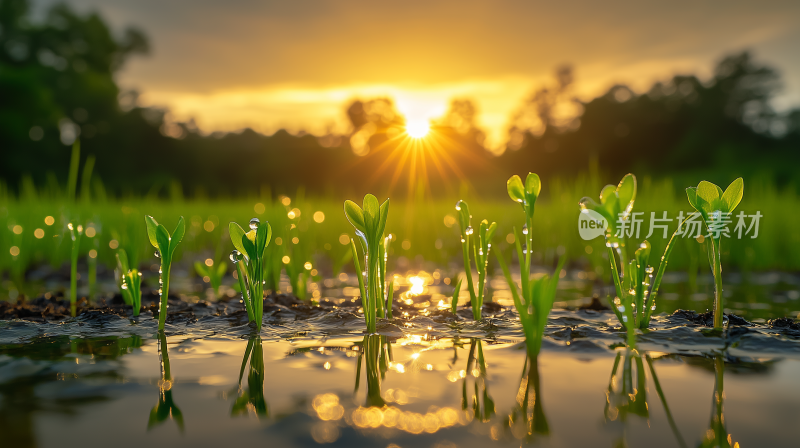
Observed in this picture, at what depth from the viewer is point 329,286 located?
3.15 meters

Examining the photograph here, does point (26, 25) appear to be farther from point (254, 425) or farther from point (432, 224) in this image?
point (254, 425)

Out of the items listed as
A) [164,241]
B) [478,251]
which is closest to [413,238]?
[478,251]

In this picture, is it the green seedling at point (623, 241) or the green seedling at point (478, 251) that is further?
the green seedling at point (478, 251)

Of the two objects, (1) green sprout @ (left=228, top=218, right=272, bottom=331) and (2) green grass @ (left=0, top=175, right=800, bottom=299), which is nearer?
(1) green sprout @ (left=228, top=218, right=272, bottom=331)

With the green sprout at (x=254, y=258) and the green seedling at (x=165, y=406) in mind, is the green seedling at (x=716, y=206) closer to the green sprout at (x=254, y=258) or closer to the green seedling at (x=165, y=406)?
the green sprout at (x=254, y=258)

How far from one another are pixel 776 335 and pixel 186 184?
3438 centimetres

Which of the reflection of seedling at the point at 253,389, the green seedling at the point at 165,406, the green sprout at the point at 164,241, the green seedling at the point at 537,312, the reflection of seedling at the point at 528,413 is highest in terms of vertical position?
the green sprout at the point at 164,241

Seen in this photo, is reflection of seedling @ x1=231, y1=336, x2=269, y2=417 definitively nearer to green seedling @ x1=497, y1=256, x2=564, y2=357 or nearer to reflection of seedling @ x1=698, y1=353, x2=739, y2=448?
green seedling @ x1=497, y1=256, x2=564, y2=357

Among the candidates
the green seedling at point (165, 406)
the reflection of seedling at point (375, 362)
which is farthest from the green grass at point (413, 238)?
the green seedling at point (165, 406)

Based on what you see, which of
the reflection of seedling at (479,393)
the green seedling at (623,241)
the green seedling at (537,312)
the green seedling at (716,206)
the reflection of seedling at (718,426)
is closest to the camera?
the reflection of seedling at (718,426)

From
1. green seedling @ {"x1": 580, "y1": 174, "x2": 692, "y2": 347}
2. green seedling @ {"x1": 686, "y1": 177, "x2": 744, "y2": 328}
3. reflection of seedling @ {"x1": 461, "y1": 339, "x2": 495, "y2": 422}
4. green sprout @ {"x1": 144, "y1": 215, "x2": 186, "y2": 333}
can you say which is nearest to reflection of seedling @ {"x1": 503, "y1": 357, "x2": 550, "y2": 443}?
reflection of seedling @ {"x1": 461, "y1": 339, "x2": 495, "y2": 422}

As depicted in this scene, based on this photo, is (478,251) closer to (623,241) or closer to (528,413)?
(623,241)

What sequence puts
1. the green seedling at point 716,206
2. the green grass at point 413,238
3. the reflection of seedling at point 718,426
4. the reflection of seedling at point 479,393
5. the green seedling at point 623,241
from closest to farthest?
the reflection of seedling at point 718,426
the reflection of seedling at point 479,393
the green seedling at point 623,241
the green seedling at point 716,206
the green grass at point 413,238

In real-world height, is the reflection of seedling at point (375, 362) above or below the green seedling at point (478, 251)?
below
